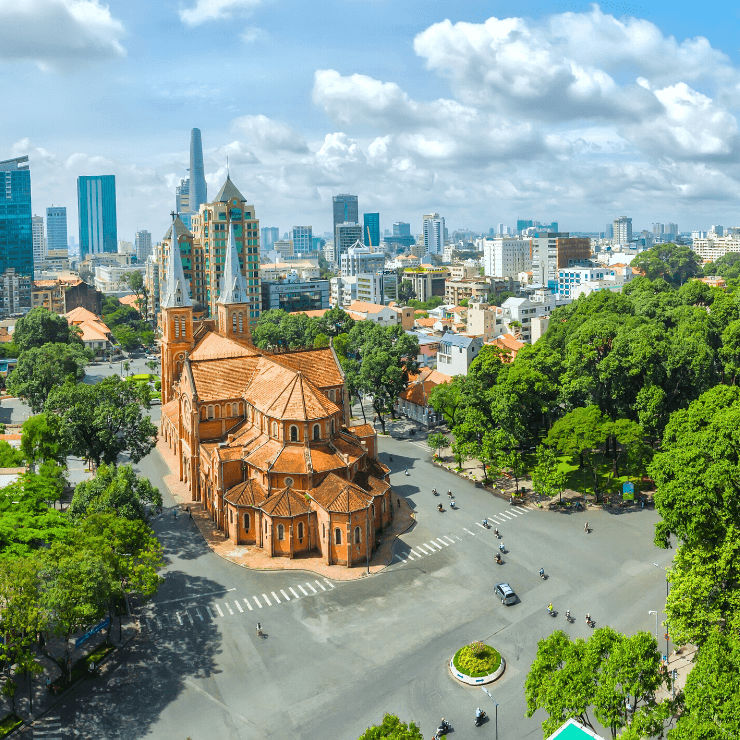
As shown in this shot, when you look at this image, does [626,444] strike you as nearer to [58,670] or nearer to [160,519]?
[160,519]

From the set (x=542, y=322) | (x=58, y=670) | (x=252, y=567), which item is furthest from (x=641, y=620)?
(x=542, y=322)

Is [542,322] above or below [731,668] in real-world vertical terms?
above

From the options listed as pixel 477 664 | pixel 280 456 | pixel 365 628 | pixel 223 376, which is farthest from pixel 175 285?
pixel 477 664

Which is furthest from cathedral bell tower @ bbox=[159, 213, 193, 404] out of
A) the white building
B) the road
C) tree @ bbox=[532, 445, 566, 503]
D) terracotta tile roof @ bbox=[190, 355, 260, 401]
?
tree @ bbox=[532, 445, 566, 503]

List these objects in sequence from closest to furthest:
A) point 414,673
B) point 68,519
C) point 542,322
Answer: point 414,673 → point 68,519 → point 542,322

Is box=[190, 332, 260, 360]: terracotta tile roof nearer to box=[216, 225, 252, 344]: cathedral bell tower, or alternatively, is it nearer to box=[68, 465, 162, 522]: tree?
box=[216, 225, 252, 344]: cathedral bell tower

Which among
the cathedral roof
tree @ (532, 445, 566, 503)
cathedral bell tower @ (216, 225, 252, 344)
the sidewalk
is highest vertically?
the cathedral roof

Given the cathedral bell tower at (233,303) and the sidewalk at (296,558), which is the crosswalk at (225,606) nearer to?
the sidewalk at (296,558)
